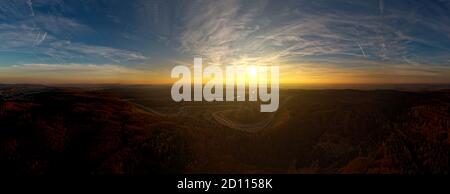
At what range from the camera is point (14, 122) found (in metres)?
27.8

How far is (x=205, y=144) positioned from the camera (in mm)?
23656

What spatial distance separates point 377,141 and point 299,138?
655 cm

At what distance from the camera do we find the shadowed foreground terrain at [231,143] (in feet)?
61.0

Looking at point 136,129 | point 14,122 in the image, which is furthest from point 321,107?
point 14,122

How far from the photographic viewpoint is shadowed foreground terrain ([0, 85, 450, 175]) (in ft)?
61.0

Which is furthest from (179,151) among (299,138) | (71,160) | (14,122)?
(14,122)

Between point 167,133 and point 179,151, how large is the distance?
455cm

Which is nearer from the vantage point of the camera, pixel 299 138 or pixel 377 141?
pixel 377 141

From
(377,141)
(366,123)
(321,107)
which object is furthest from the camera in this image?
(321,107)

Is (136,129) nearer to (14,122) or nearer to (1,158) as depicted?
(1,158)

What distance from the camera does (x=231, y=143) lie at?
24703 mm
